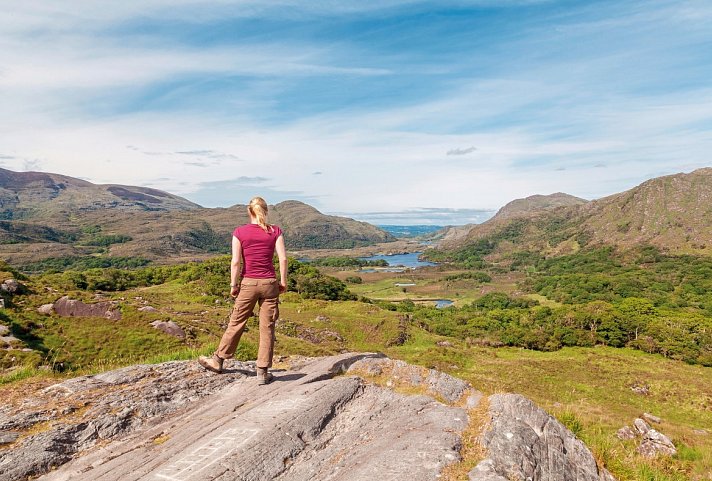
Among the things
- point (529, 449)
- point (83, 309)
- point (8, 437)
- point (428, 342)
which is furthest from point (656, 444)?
point (428, 342)

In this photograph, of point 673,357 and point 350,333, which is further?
point 673,357

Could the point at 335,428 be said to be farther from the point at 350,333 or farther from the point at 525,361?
the point at 525,361

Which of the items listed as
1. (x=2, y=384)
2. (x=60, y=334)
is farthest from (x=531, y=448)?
(x=60, y=334)

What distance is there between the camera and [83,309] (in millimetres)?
31266

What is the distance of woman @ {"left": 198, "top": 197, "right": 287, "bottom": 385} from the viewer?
1022cm

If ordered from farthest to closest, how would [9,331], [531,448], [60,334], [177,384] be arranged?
[60,334]
[9,331]
[177,384]
[531,448]

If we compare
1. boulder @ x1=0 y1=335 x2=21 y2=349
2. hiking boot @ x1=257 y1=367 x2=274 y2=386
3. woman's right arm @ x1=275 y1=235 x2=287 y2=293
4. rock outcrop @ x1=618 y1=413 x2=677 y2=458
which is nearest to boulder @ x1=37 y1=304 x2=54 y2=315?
boulder @ x1=0 y1=335 x2=21 y2=349

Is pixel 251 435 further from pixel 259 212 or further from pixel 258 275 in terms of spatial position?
pixel 259 212

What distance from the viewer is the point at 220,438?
725 cm

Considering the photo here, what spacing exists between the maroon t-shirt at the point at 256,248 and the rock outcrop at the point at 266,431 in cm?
312

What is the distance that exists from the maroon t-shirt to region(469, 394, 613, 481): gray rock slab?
21.6 ft

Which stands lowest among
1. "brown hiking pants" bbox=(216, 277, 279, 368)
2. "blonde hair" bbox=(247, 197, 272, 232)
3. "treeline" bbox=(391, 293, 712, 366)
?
"treeline" bbox=(391, 293, 712, 366)

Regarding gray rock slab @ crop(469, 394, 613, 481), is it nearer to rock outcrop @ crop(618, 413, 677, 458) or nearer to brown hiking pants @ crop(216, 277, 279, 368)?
brown hiking pants @ crop(216, 277, 279, 368)

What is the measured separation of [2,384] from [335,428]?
31.9 feet
